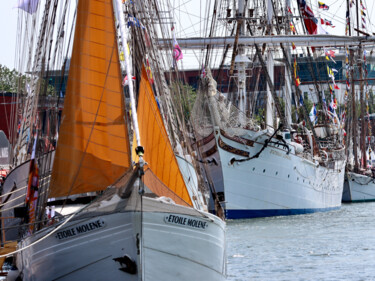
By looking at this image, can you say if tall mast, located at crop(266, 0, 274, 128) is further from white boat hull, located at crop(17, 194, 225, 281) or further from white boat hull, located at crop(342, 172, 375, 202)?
white boat hull, located at crop(17, 194, 225, 281)

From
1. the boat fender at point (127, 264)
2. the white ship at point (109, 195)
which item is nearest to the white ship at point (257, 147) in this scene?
the white ship at point (109, 195)

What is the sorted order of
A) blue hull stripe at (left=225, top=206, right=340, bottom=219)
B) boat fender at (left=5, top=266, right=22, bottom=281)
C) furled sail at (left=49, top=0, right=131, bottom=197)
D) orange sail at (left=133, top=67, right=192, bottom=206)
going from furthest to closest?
blue hull stripe at (left=225, top=206, right=340, bottom=219) < boat fender at (left=5, top=266, right=22, bottom=281) < orange sail at (left=133, top=67, right=192, bottom=206) < furled sail at (left=49, top=0, right=131, bottom=197)

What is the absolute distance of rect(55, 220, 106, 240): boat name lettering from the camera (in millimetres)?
15782

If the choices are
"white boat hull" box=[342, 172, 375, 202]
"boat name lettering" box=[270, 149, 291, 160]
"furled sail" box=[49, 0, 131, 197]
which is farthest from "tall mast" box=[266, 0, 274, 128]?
"furled sail" box=[49, 0, 131, 197]

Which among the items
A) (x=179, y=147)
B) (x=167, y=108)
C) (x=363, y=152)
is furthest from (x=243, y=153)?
(x=363, y=152)

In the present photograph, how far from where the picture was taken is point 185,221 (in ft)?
53.0

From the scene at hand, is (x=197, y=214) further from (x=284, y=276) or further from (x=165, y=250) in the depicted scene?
(x=284, y=276)

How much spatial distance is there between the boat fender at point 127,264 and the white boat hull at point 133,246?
0.17 ft

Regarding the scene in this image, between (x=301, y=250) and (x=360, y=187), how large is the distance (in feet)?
137

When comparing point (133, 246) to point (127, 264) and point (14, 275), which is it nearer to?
point (127, 264)

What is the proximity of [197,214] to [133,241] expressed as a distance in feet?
4.63

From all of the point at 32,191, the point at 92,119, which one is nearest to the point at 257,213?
the point at 32,191

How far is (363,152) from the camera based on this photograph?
7694 centimetres

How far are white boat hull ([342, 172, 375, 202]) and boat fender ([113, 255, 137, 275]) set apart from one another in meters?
54.1
